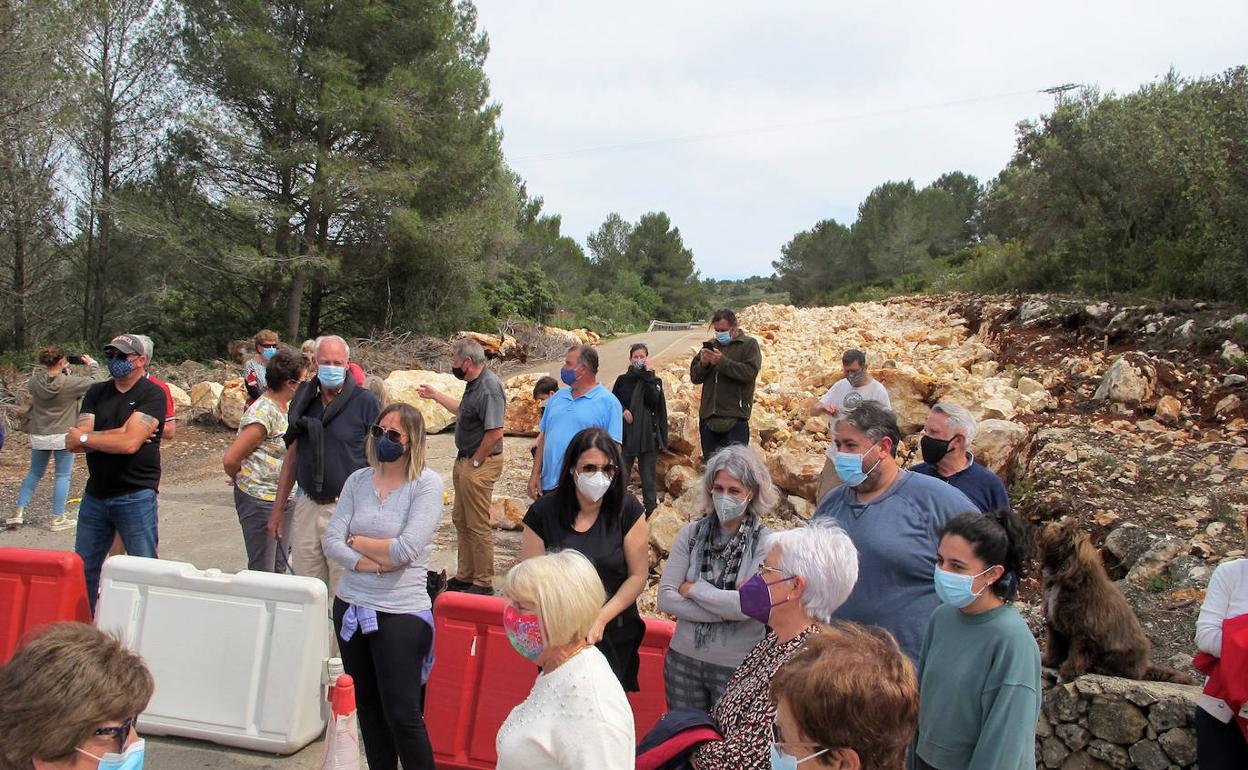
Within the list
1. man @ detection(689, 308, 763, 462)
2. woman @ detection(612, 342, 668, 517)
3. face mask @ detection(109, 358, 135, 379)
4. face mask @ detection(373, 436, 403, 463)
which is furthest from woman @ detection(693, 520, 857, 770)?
woman @ detection(612, 342, 668, 517)

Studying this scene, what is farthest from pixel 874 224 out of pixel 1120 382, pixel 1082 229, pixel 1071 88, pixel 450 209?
pixel 1120 382

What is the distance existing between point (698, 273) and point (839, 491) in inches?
2889

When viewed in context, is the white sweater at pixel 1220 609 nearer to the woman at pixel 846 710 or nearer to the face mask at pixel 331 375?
the woman at pixel 846 710

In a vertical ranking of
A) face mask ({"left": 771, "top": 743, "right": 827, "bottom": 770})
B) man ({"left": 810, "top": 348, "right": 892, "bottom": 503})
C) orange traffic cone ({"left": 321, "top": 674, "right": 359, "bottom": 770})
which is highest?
man ({"left": 810, "top": 348, "right": 892, "bottom": 503})

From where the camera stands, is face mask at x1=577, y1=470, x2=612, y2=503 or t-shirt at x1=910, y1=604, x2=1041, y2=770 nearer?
t-shirt at x1=910, y1=604, x2=1041, y2=770

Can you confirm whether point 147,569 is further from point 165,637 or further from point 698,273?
point 698,273

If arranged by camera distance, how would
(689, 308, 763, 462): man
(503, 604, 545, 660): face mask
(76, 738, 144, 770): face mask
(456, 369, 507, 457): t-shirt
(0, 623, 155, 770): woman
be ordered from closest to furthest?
(0, 623, 155, 770): woman
(76, 738, 144, 770): face mask
(503, 604, 545, 660): face mask
(456, 369, 507, 457): t-shirt
(689, 308, 763, 462): man

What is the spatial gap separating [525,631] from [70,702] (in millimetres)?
1115

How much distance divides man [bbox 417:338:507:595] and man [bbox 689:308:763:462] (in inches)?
83.1

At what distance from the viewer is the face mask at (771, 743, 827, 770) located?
2.05m

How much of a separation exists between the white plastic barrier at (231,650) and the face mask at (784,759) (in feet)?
9.59

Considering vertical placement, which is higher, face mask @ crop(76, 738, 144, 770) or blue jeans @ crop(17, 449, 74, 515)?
face mask @ crop(76, 738, 144, 770)

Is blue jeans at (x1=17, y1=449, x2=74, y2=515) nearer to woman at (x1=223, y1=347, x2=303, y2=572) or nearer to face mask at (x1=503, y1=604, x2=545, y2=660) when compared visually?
woman at (x1=223, y1=347, x2=303, y2=572)

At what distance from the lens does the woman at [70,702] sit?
1936 mm
